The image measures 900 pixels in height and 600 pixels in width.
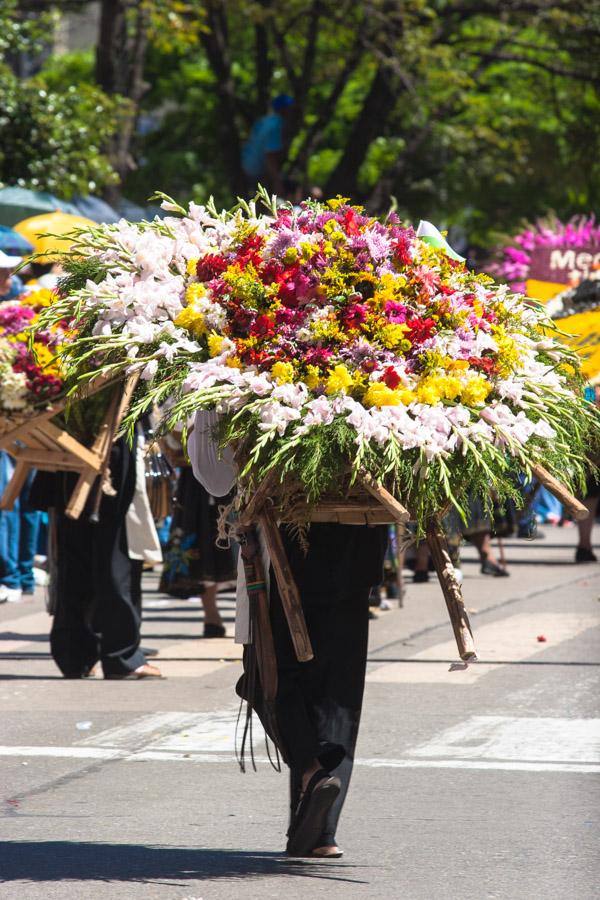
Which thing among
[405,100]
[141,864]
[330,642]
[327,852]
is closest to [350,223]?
[330,642]

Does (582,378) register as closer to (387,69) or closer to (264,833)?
(264,833)

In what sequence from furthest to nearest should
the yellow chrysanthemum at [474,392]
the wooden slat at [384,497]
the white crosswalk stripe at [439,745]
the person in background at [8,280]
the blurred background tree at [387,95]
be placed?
the blurred background tree at [387,95]
the person in background at [8,280]
the white crosswalk stripe at [439,745]
the yellow chrysanthemum at [474,392]
the wooden slat at [384,497]

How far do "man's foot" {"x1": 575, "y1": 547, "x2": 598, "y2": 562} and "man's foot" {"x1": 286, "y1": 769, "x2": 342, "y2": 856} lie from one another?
10.8 meters

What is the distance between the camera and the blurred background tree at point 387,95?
1958 centimetres

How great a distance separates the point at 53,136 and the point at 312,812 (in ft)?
42.1

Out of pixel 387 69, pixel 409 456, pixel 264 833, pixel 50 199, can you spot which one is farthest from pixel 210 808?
pixel 387 69

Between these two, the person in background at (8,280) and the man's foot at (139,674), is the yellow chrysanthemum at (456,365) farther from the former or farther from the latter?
the man's foot at (139,674)

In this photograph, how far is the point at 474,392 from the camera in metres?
5.24

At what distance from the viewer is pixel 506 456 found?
208 inches

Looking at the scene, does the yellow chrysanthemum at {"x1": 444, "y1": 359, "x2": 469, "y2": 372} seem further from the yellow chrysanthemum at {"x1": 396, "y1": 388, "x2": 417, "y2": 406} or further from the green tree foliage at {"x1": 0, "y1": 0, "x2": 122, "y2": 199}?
the green tree foliage at {"x1": 0, "y1": 0, "x2": 122, "y2": 199}

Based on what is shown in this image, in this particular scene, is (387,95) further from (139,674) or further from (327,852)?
(327,852)

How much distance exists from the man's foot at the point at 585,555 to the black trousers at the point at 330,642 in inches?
421

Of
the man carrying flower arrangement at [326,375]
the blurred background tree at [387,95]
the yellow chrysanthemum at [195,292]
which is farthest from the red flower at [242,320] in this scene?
the blurred background tree at [387,95]

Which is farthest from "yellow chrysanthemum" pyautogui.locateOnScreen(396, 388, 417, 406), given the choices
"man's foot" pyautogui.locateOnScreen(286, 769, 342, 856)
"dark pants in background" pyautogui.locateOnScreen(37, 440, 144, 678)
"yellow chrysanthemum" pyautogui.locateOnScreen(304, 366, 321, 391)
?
"dark pants in background" pyautogui.locateOnScreen(37, 440, 144, 678)
